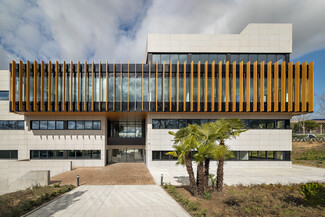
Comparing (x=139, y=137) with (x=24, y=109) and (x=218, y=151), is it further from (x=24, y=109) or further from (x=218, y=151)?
(x=218, y=151)

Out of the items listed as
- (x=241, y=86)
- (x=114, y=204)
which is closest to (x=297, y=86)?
(x=241, y=86)

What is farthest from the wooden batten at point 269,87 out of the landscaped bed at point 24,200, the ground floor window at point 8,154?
the ground floor window at point 8,154

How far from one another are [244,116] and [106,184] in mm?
22490

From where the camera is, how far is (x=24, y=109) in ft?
86.8

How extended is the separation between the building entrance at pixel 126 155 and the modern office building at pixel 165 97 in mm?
3110

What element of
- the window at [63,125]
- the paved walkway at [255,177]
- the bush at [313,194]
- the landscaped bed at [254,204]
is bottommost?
the paved walkway at [255,177]

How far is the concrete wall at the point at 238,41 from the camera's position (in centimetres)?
2916

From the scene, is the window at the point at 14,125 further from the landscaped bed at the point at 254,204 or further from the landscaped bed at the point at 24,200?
the landscaped bed at the point at 254,204

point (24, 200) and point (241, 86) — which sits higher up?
point (241, 86)

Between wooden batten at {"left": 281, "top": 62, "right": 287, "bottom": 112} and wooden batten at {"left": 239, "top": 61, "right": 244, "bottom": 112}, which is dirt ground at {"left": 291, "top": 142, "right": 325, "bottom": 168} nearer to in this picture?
wooden batten at {"left": 281, "top": 62, "right": 287, "bottom": 112}

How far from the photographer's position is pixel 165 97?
87.6 feet

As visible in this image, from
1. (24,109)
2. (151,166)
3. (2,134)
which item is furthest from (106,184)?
(2,134)

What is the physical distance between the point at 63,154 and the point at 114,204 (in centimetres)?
2104

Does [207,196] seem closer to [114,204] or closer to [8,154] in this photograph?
[114,204]
